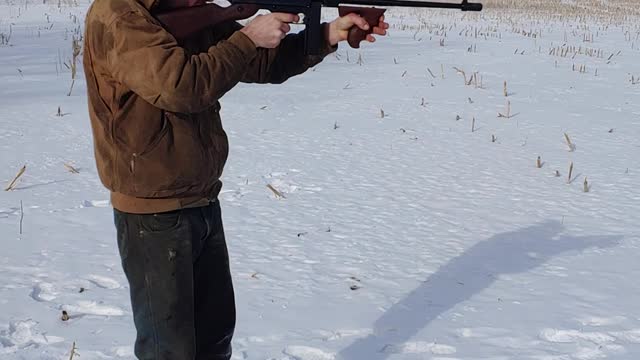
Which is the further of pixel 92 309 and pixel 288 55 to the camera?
pixel 92 309

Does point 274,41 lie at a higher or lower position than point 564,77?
higher

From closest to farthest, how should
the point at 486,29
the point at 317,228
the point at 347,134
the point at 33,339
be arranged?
1. the point at 33,339
2. the point at 317,228
3. the point at 347,134
4. the point at 486,29

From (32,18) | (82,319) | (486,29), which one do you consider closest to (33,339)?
(82,319)

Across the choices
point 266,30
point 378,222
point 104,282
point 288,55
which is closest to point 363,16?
point 288,55

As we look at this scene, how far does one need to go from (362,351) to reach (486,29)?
1211 centimetres

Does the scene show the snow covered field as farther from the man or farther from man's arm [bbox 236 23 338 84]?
man's arm [bbox 236 23 338 84]

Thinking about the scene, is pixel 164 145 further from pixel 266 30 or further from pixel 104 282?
pixel 104 282

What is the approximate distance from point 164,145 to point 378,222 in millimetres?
2465

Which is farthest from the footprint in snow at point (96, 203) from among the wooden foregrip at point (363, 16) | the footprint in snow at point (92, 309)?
the wooden foregrip at point (363, 16)

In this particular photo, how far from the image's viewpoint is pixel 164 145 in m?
1.66

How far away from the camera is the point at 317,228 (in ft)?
12.6

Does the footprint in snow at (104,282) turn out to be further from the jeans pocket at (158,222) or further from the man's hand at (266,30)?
the man's hand at (266,30)

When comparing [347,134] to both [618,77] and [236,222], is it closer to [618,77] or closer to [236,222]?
[236,222]

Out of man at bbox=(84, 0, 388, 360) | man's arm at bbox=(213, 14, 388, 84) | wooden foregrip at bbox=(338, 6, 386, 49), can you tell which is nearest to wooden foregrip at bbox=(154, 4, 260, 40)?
man at bbox=(84, 0, 388, 360)
